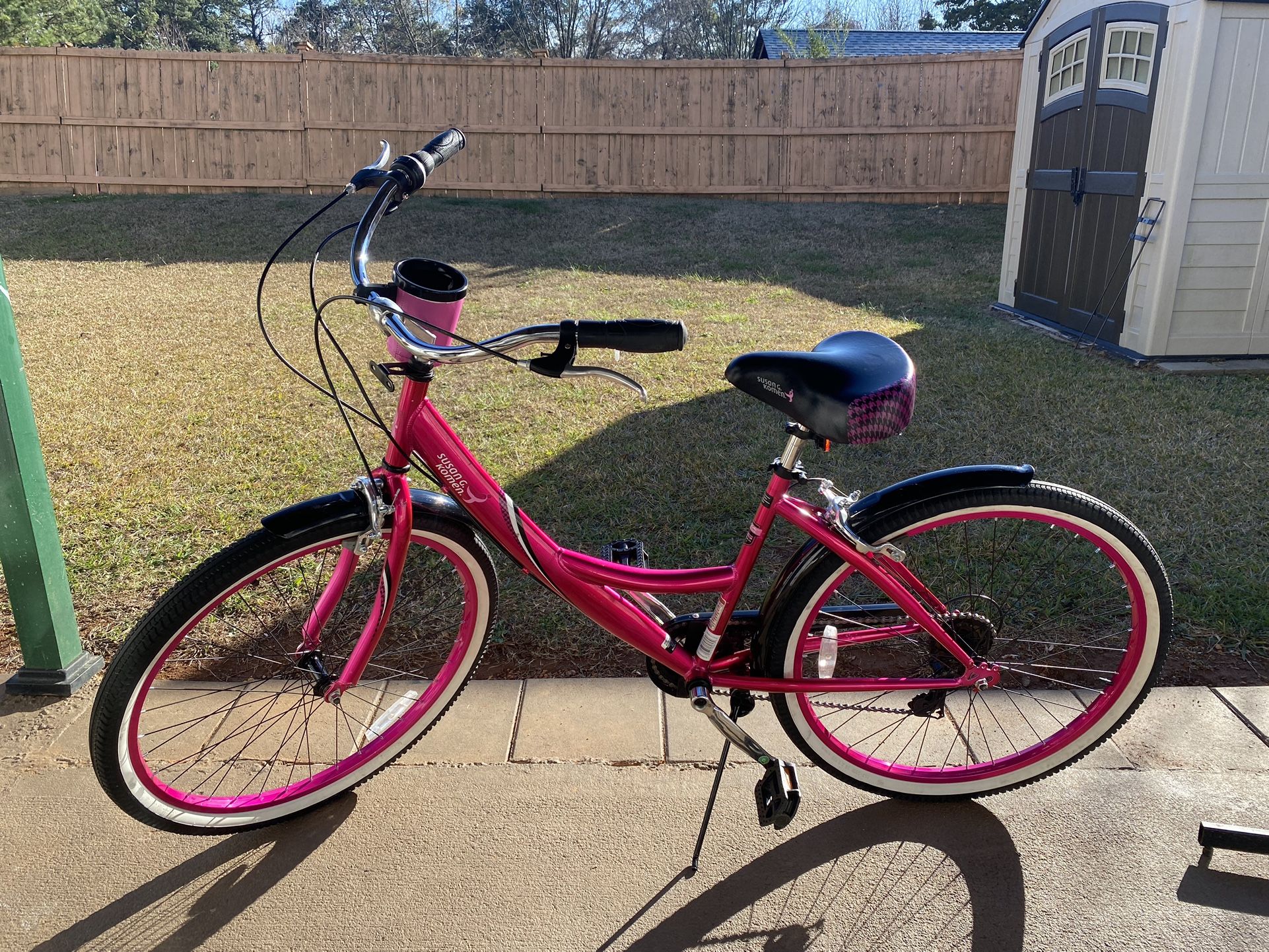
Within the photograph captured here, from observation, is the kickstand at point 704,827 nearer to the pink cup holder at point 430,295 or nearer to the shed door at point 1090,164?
the pink cup holder at point 430,295

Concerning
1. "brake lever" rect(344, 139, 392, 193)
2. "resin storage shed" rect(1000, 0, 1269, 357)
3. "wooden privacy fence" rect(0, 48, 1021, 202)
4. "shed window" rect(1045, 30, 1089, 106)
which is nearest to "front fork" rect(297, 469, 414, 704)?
"brake lever" rect(344, 139, 392, 193)

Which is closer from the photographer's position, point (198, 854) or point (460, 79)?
point (198, 854)

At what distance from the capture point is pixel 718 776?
2.13m

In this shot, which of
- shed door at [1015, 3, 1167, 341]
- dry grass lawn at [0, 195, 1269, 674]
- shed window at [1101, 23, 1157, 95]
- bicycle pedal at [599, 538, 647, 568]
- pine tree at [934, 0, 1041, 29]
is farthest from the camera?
pine tree at [934, 0, 1041, 29]

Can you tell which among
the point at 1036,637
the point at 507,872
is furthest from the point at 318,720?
the point at 1036,637

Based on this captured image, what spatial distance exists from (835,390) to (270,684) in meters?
1.84

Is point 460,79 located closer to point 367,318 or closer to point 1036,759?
point 367,318

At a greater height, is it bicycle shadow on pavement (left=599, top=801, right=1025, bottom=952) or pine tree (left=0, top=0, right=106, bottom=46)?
pine tree (left=0, top=0, right=106, bottom=46)

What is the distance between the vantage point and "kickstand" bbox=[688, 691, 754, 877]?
6.85ft

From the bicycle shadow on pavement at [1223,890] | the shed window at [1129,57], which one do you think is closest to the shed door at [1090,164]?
the shed window at [1129,57]

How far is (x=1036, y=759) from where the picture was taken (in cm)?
230

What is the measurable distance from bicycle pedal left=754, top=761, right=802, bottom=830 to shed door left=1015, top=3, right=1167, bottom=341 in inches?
227

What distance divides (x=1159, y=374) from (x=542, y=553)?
5372 mm

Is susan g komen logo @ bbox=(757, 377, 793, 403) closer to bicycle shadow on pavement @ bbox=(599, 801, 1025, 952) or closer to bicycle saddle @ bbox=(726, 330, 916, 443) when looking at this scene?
bicycle saddle @ bbox=(726, 330, 916, 443)
